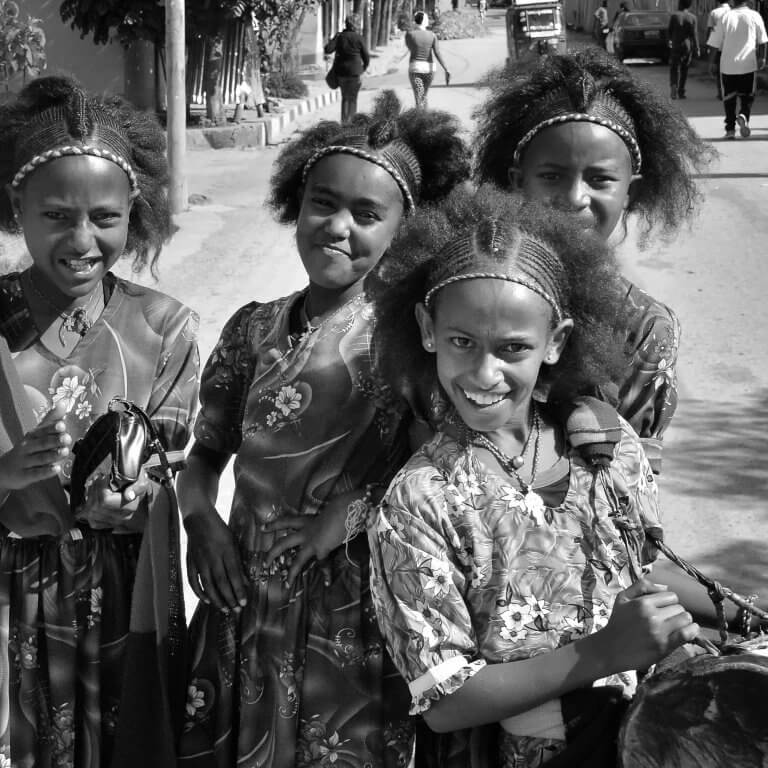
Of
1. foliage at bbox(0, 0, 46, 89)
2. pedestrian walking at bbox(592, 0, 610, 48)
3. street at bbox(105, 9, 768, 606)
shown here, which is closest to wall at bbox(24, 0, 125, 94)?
street at bbox(105, 9, 768, 606)

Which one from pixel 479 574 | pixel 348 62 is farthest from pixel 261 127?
pixel 479 574

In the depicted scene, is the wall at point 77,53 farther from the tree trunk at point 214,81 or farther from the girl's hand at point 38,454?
the girl's hand at point 38,454

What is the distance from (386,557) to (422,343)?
408 millimetres

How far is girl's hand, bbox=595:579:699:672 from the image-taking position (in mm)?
1740

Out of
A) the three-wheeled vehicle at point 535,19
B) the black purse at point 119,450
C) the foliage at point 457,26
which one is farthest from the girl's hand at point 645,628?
the foliage at point 457,26

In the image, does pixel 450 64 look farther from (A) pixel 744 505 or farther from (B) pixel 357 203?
(B) pixel 357 203

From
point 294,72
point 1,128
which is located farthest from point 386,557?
point 294,72

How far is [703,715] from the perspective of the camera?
5.57 ft

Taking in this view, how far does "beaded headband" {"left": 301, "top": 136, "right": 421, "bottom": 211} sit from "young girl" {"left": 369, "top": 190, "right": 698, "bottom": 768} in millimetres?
321

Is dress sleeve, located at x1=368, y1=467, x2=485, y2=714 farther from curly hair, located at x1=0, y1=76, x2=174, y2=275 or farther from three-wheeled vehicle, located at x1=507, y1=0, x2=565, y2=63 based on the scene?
three-wheeled vehicle, located at x1=507, y1=0, x2=565, y2=63

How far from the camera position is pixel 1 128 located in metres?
2.58

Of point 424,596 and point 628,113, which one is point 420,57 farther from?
point 424,596

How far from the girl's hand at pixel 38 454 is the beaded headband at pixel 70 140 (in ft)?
1.85

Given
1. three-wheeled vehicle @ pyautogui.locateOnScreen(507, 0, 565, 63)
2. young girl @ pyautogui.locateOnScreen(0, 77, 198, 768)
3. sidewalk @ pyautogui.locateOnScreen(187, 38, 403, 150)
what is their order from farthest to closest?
1. three-wheeled vehicle @ pyautogui.locateOnScreen(507, 0, 565, 63)
2. sidewalk @ pyautogui.locateOnScreen(187, 38, 403, 150)
3. young girl @ pyautogui.locateOnScreen(0, 77, 198, 768)
